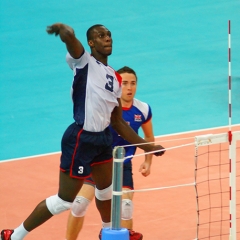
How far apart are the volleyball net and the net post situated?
169 centimetres

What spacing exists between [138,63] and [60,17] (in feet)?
9.70

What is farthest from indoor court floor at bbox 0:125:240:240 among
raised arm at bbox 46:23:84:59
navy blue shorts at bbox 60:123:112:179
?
raised arm at bbox 46:23:84:59

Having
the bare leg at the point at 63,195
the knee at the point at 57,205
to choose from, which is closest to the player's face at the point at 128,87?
the bare leg at the point at 63,195

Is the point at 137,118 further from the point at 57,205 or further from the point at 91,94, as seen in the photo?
the point at 57,205

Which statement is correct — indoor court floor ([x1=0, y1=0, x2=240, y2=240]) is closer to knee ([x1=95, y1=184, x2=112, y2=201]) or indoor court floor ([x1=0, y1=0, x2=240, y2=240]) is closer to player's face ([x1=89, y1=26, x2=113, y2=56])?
knee ([x1=95, y1=184, x2=112, y2=201])

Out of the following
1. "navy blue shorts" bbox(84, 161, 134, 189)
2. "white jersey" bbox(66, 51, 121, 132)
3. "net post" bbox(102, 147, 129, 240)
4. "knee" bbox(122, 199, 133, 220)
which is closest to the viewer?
"net post" bbox(102, 147, 129, 240)

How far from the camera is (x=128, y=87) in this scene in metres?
9.43

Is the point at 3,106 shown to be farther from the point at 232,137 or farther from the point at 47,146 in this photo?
the point at 232,137

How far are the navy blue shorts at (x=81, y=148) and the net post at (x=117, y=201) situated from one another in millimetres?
1512

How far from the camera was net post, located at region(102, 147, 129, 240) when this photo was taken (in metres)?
6.85

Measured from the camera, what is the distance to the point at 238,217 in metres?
10.4

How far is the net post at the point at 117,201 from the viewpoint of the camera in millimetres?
6848

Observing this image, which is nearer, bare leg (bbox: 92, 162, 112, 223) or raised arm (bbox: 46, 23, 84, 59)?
raised arm (bbox: 46, 23, 84, 59)

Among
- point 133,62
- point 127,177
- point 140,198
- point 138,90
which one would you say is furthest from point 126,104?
point 133,62
